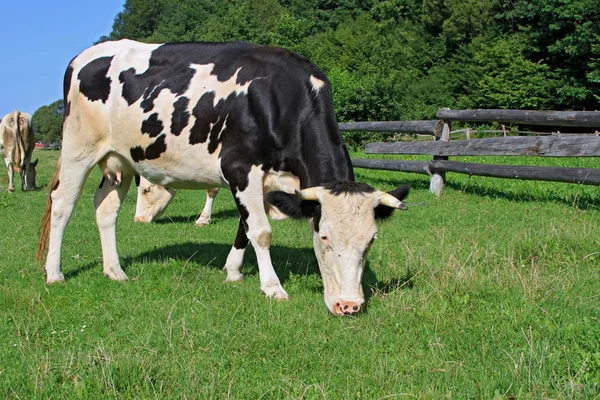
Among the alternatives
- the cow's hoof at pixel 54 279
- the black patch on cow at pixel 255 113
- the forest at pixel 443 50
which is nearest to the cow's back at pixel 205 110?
the black patch on cow at pixel 255 113

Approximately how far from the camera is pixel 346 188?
4.92m

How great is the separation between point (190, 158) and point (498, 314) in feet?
10.8

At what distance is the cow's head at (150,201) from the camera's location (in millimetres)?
10570

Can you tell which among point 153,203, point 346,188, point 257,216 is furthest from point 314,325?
point 153,203

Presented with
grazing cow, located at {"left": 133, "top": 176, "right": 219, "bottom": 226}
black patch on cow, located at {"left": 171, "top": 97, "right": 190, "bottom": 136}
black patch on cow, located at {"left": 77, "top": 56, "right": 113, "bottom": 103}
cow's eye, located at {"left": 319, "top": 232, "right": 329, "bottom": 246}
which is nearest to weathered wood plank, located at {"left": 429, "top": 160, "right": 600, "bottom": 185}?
grazing cow, located at {"left": 133, "top": 176, "right": 219, "bottom": 226}

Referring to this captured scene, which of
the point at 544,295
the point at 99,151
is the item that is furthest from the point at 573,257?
the point at 99,151

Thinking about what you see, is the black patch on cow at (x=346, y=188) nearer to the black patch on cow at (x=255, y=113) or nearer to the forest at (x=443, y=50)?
the black patch on cow at (x=255, y=113)

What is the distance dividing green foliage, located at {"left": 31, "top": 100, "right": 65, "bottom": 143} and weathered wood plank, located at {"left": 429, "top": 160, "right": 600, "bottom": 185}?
115 metres

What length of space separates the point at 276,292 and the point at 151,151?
2063 mm

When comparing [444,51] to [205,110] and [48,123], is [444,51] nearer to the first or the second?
[205,110]

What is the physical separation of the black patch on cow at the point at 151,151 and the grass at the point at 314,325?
118 cm

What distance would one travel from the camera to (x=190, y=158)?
20.3 ft

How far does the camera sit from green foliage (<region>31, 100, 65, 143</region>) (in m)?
122

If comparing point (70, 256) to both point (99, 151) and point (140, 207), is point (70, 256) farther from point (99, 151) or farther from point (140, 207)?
point (140, 207)
